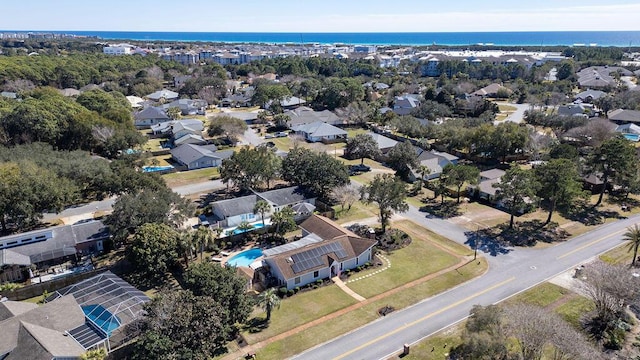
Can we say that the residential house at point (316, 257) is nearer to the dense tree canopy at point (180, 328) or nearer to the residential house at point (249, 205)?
the residential house at point (249, 205)

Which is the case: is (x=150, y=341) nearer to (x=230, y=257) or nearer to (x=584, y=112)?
(x=230, y=257)

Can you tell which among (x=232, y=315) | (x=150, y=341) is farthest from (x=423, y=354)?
(x=150, y=341)

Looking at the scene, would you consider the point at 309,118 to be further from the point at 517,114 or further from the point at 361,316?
the point at 361,316

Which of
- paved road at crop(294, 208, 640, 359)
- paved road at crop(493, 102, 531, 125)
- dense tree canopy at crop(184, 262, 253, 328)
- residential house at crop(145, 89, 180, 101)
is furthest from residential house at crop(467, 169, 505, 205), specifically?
residential house at crop(145, 89, 180, 101)

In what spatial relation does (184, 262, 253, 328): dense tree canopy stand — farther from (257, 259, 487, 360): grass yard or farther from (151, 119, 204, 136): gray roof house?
(151, 119, 204, 136): gray roof house

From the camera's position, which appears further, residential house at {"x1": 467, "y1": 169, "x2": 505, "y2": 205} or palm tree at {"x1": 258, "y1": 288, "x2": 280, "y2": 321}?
residential house at {"x1": 467, "y1": 169, "x2": 505, "y2": 205}

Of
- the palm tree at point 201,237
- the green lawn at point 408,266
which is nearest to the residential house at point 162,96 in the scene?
the palm tree at point 201,237
